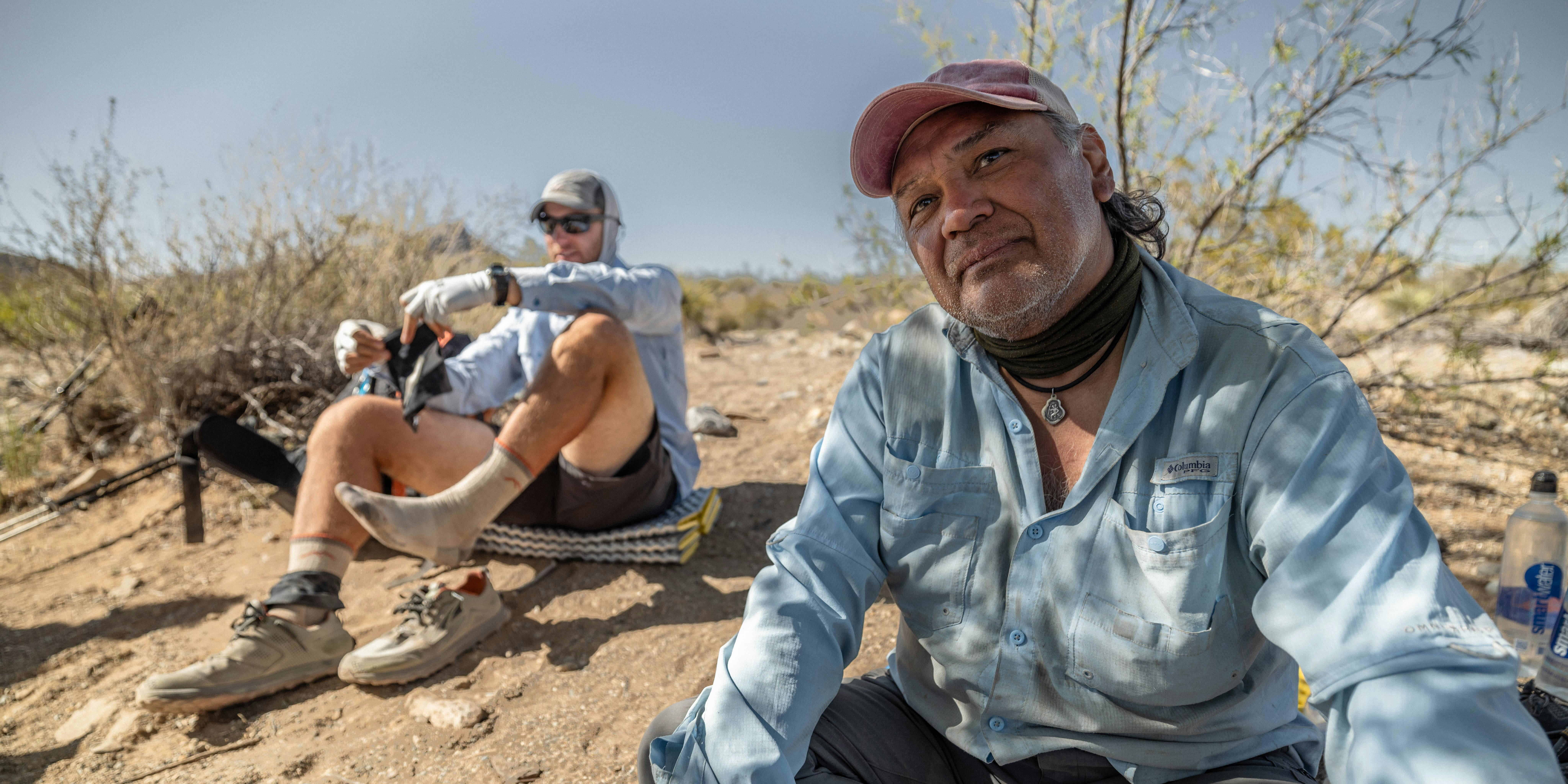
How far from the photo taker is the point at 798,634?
1313 mm

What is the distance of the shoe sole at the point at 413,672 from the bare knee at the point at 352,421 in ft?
2.54

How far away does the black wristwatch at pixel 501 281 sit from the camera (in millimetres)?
2826

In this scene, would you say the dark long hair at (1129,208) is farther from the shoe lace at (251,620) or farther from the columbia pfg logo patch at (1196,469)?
the shoe lace at (251,620)

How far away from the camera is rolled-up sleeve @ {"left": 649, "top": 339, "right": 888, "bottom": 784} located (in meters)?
1.26

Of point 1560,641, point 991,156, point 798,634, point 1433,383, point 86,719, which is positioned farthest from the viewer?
point 1433,383

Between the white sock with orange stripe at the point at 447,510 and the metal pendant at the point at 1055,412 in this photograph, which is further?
the white sock with orange stripe at the point at 447,510

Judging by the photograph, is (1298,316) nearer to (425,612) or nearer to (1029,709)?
(1029,709)

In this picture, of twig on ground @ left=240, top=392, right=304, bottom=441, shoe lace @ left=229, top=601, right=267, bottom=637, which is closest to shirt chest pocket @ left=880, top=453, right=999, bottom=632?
shoe lace @ left=229, top=601, right=267, bottom=637

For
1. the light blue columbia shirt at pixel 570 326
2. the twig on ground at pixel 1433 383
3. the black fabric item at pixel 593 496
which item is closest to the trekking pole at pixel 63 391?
the light blue columbia shirt at pixel 570 326

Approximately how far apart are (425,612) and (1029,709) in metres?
2.02

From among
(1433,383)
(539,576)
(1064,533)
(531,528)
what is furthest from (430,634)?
(1433,383)

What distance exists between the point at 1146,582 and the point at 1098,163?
0.80 m

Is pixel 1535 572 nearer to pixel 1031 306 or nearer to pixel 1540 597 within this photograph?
pixel 1540 597

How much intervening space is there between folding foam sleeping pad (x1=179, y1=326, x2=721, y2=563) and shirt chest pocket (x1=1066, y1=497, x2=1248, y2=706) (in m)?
2.05
